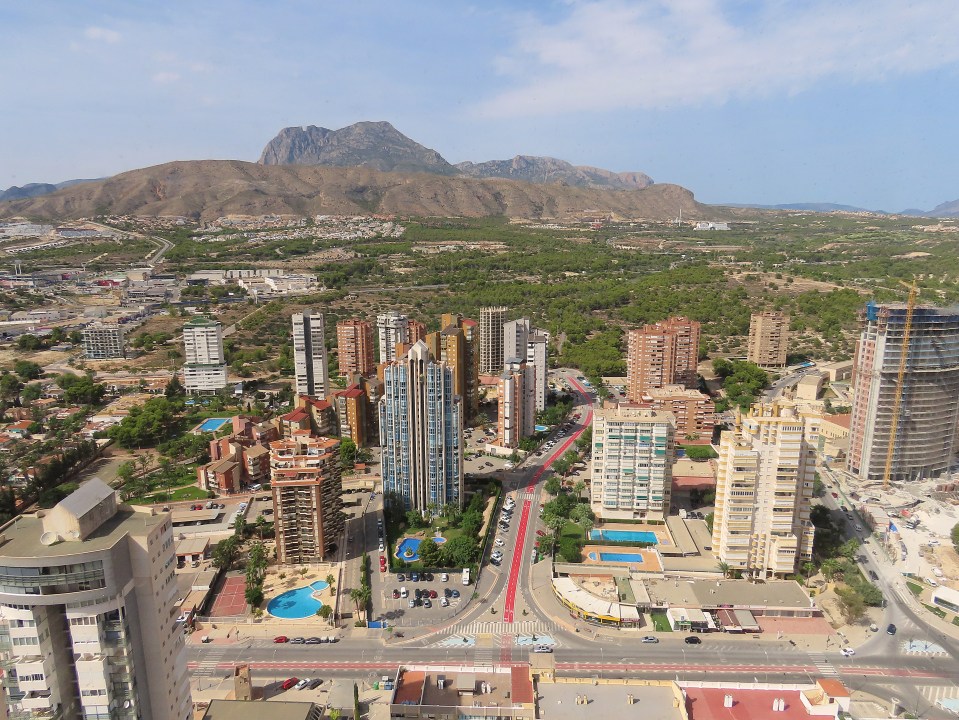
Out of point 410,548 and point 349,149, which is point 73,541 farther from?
point 349,149

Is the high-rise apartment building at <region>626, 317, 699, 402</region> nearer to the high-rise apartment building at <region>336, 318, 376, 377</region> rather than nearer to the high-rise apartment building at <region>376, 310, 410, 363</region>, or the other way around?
the high-rise apartment building at <region>376, 310, 410, 363</region>

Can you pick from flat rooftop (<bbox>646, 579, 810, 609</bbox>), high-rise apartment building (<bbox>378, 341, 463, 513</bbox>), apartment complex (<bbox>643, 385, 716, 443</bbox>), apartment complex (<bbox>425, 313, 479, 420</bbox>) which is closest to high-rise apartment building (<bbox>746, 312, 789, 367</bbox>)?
apartment complex (<bbox>643, 385, 716, 443</bbox>)

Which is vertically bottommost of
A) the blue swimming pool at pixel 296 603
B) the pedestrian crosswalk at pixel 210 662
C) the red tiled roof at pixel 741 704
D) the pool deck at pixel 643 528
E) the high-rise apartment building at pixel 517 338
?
the pedestrian crosswalk at pixel 210 662

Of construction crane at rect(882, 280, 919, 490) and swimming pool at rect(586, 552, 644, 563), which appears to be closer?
swimming pool at rect(586, 552, 644, 563)

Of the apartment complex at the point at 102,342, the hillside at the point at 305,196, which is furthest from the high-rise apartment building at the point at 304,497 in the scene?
the hillside at the point at 305,196

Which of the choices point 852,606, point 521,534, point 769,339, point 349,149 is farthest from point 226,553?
point 349,149

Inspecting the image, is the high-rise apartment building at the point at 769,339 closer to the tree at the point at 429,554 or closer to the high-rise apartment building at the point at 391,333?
the high-rise apartment building at the point at 391,333
